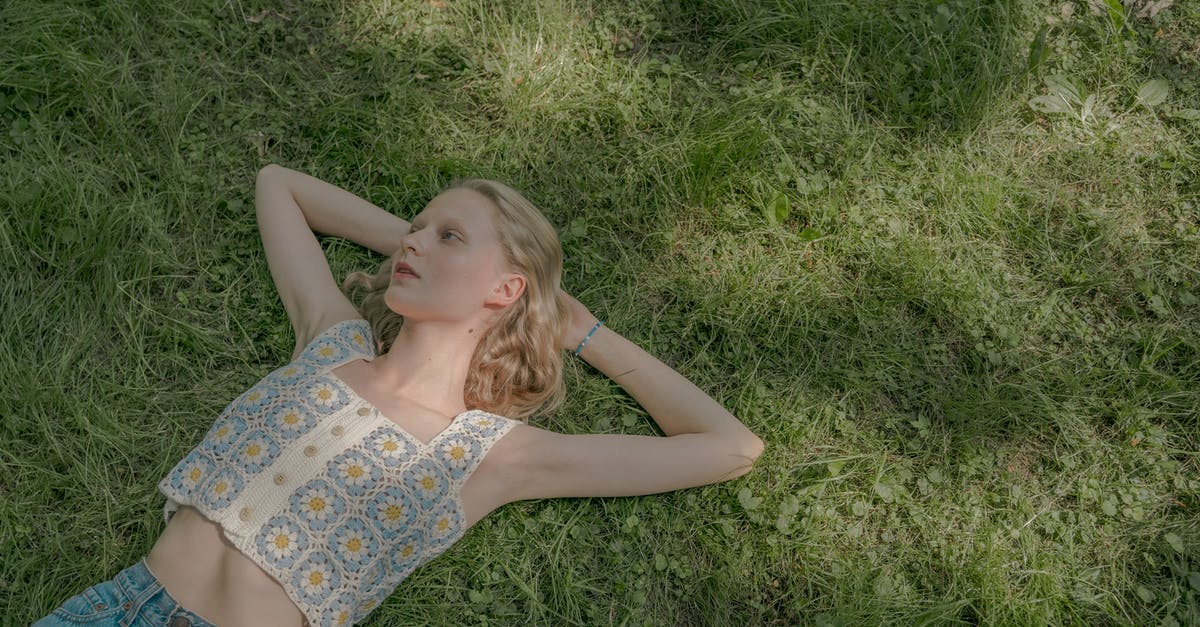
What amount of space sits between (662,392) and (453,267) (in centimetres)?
107

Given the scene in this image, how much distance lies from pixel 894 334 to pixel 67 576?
375 centimetres

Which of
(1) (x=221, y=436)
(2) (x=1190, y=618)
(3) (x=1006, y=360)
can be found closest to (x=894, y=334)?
(3) (x=1006, y=360)

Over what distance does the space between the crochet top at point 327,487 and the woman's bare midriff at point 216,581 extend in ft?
0.19

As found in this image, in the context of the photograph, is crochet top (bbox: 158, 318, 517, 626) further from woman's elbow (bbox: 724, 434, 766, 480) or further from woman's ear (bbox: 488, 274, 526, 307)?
woman's elbow (bbox: 724, 434, 766, 480)

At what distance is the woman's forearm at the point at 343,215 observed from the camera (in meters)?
4.28

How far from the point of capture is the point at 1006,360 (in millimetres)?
4410

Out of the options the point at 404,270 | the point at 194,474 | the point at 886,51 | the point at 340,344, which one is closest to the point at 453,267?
the point at 404,270

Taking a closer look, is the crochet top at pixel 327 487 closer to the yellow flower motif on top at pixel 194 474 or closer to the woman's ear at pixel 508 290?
the yellow flower motif on top at pixel 194 474

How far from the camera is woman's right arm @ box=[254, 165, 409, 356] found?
4.06m

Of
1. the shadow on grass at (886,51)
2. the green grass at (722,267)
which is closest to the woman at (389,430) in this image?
the green grass at (722,267)

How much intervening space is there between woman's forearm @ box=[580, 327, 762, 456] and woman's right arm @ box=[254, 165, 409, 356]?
1067mm

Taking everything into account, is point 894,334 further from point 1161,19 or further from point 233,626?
point 233,626

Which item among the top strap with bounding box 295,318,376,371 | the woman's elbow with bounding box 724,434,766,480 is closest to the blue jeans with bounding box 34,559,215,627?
the top strap with bounding box 295,318,376,371

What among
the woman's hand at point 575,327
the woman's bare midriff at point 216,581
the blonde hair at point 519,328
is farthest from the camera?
the woman's hand at point 575,327
